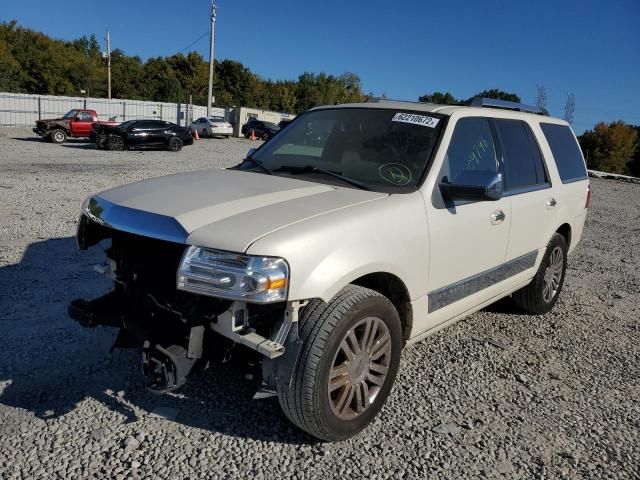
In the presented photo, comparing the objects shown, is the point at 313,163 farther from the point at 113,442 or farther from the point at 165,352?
the point at 113,442

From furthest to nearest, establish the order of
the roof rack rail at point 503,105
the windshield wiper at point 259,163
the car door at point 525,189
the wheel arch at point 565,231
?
the wheel arch at point 565,231 < the roof rack rail at point 503,105 < the car door at point 525,189 < the windshield wiper at point 259,163

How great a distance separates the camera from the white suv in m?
2.49

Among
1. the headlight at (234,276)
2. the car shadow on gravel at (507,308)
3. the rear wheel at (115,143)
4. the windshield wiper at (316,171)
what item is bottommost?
the car shadow on gravel at (507,308)

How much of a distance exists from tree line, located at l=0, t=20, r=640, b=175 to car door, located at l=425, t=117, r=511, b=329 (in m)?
52.1

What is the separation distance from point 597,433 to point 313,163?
2497 mm

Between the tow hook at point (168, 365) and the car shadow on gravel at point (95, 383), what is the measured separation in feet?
1.14

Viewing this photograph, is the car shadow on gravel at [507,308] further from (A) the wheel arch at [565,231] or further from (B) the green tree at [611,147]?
(B) the green tree at [611,147]

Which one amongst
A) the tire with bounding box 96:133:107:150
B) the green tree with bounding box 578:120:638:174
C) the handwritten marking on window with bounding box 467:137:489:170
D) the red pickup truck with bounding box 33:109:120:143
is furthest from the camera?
the green tree with bounding box 578:120:638:174

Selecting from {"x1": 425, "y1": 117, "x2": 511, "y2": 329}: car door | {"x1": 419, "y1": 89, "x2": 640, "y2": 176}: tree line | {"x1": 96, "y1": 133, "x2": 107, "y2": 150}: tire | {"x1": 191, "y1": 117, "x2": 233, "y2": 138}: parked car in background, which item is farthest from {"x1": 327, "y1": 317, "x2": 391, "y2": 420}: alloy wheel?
{"x1": 419, "y1": 89, "x2": 640, "y2": 176}: tree line

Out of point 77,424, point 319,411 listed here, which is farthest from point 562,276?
point 77,424

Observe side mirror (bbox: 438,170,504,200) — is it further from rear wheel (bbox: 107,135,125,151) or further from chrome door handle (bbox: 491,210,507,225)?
rear wheel (bbox: 107,135,125,151)

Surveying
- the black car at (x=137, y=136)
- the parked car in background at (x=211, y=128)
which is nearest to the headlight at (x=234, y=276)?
the black car at (x=137, y=136)

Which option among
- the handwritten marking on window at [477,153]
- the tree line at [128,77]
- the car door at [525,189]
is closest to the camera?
the handwritten marking on window at [477,153]

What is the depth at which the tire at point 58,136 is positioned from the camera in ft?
79.2
